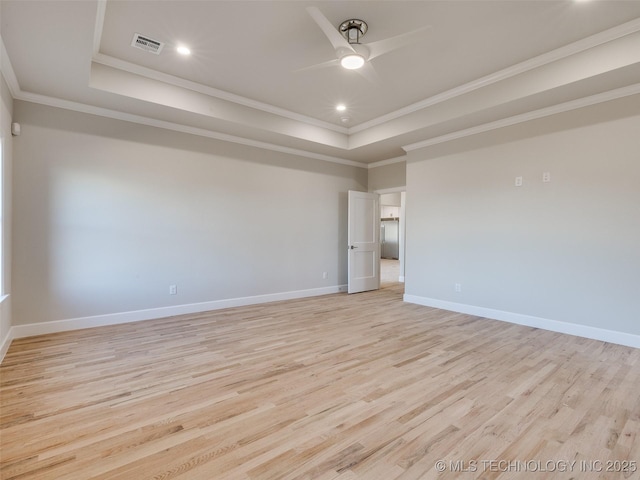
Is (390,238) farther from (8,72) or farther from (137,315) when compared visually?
(8,72)

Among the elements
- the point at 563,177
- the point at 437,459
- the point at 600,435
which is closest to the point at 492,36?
the point at 563,177

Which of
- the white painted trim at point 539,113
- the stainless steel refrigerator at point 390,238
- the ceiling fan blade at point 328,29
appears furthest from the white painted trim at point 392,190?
the stainless steel refrigerator at point 390,238

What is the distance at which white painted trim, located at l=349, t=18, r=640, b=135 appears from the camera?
2865 millimetres

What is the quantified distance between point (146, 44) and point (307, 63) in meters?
1.67

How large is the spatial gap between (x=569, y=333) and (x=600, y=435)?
2321 mm

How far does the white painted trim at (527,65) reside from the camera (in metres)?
2.87

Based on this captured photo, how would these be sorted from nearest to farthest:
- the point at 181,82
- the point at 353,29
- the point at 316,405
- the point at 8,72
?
the point at 316,405 < the point at 353,29 < the point at 8,72 < the point at 181,82

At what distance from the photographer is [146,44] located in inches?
123

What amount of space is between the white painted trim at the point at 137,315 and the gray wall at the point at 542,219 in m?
2.65

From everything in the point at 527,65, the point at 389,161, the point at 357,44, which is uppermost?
the point at 527,65

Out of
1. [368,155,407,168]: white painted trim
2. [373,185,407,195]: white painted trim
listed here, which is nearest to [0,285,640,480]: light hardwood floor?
[373,185,407,195]: white painted trim

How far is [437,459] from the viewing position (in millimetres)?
1696

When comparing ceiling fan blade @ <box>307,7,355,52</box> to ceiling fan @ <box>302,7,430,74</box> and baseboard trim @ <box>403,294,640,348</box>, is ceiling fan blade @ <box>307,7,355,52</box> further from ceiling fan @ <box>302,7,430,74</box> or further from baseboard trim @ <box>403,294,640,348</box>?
baseboard trim @ <box>403,294,640,348</box>

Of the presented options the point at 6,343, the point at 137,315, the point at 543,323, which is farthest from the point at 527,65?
the point at 6,343
